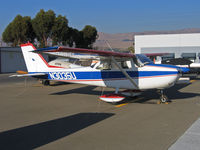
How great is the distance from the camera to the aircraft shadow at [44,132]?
14.0 feet

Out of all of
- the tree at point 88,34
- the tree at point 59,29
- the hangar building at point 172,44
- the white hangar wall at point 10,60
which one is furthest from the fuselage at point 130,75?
the tree at point 88,34

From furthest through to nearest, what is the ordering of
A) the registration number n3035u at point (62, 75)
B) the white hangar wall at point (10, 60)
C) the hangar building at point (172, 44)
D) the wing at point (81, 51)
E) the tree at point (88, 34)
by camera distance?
1. the tree at point (88, 34)
2. the hangar building at point (172, 44)
3. the white hangar wall at point (10, 60)
4. the registration number n3035u at point (62, 75)
5. the wing at point (81, 51)

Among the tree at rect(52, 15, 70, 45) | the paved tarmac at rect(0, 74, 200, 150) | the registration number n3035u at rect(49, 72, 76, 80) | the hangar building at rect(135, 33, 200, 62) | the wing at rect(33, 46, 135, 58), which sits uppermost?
the tree at rect(52, 15, 70, 45)

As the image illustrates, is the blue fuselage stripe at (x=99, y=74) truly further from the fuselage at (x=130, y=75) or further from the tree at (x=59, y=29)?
the tree at (x=59, y=29)

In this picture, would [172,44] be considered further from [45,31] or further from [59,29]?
[45,31]

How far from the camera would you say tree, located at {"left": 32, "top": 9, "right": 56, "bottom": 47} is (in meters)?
45.8

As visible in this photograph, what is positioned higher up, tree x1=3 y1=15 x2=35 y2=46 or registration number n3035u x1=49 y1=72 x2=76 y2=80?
tree x1=3 y1=15 x2=35 y2=46

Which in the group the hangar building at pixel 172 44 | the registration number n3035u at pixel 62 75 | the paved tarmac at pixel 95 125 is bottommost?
the paved tarmac at pixel 95 125

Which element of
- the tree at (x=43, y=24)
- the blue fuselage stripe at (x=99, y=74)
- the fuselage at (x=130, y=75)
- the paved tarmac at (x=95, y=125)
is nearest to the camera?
the paved tarmac at (x=95, y=125)

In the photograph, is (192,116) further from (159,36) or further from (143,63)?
(159,36)

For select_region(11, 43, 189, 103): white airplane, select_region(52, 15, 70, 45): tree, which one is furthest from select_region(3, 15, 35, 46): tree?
select_region(11, 43, 189, 103): white airplane

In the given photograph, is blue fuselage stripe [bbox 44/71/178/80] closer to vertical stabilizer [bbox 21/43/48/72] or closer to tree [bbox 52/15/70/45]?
vertical stabilizer [bbox 21/43/48/72]

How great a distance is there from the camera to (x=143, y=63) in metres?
8.30

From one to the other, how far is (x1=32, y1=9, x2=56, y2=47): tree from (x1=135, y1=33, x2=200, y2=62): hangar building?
17.5m
